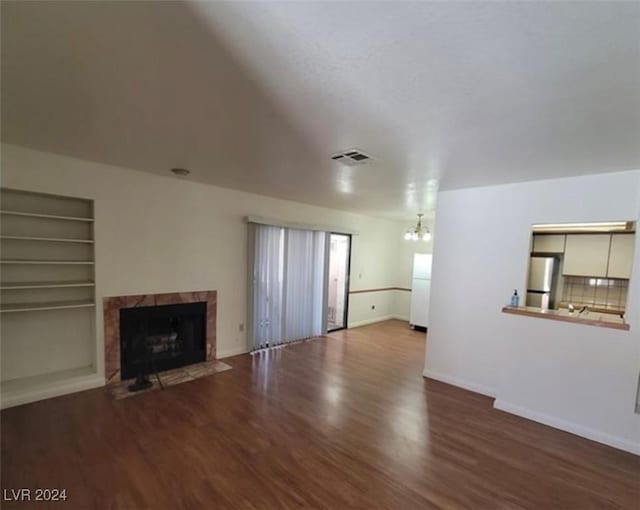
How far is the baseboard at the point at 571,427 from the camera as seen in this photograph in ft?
8.84

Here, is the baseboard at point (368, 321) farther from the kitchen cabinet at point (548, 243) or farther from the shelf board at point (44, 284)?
the shelf board at point (44, 284)

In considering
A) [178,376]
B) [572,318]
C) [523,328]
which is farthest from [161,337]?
[572,318]

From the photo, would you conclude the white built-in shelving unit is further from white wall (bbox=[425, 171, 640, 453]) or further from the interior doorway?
white wall (bbox=[425, 171, 640, 453])

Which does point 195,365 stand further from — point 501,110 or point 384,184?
point 501,110

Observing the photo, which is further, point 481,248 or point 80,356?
point 481,248

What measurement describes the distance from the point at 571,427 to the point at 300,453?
104 inches

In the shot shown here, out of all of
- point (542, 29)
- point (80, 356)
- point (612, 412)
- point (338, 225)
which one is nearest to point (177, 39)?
point (542, 29)

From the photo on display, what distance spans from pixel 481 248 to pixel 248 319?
3.39 m

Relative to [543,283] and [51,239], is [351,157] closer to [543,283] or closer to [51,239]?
[51,239]

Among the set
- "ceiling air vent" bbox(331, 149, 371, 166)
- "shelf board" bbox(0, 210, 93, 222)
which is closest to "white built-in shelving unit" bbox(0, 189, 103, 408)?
"shelf board" bbox(0, 210, 93, 222)

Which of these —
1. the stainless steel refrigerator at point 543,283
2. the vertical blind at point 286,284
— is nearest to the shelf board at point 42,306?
the vertical blind at point 286,284

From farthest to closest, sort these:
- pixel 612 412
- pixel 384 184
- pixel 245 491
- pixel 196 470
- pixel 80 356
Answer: pixel 384 184
pixel 80 356
pixel 612 412
pixel 196 470
pixel 245 491

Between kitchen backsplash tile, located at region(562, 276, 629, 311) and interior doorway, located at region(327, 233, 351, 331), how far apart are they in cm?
364

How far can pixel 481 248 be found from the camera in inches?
147
